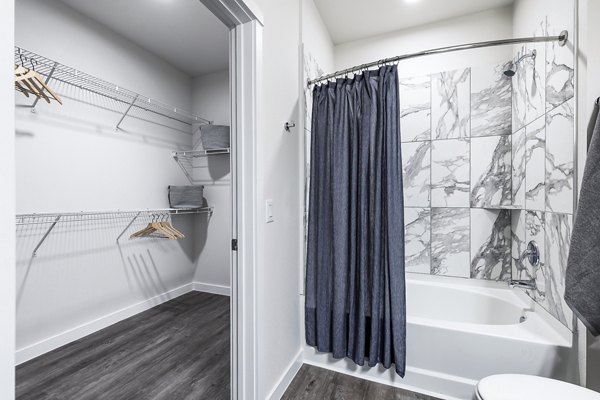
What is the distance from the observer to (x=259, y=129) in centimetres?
133

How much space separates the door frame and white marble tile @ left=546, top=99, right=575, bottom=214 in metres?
Answer: 1.51

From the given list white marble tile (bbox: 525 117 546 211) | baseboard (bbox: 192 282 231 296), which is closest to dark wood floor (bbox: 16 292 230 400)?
baseboard (bbox: 192 282 231 296)

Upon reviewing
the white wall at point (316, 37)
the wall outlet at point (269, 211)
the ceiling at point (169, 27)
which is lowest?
the wall outlet at point (269, 211)

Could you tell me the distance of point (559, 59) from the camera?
4.70ft

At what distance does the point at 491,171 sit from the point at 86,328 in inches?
139

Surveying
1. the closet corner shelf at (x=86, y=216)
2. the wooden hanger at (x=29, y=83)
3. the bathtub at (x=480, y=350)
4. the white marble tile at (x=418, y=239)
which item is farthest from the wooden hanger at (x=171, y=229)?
the white marble tile at (x=418, y=239)

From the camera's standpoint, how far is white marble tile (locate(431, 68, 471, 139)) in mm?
2199

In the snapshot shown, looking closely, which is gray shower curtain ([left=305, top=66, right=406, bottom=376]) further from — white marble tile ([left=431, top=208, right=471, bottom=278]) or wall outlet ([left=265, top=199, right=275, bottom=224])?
A: white marble tile ([left=431, top=208, right=471, bottom=278])

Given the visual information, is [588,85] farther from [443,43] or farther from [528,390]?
[443,43]

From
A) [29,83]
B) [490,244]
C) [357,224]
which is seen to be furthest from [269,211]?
[490,244]

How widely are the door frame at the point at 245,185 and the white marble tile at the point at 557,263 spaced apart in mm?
1505

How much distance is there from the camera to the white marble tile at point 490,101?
210cm

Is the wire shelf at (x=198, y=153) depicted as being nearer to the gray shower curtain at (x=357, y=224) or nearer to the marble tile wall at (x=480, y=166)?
the marble tile wall at (x=480, y=166)

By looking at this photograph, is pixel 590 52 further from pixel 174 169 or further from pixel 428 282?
pixel 174 169
